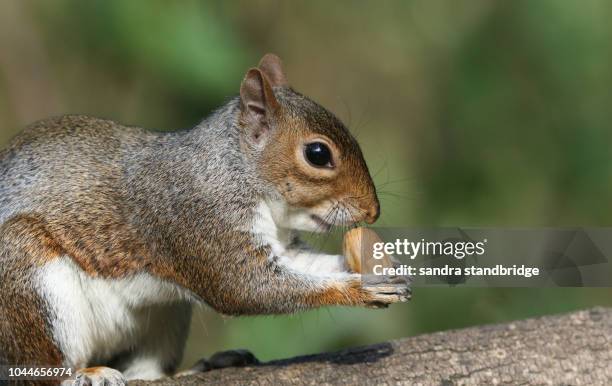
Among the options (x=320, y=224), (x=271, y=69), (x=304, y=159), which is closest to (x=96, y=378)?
(x=320, y=224)

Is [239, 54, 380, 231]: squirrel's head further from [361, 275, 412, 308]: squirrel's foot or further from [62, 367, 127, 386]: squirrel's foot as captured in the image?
[62, 367, 127, 386]: squirrel's foot

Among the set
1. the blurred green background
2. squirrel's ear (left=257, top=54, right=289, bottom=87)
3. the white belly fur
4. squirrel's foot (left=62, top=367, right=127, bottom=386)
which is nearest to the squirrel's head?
squirrel's ear (left=257, top=54, right=289, bottom=87)

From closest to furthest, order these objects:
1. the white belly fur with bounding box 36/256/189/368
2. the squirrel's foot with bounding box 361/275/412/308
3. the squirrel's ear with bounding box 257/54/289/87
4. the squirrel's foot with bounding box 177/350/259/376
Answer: the squirrel's foot with bounding box 361/275/412/308, the white belly fur with bounding box 36/256/189/368, the squirrel's foot with bounding box 177/350/259/376, the squirrel's ear with bounding box 257/54/289/87

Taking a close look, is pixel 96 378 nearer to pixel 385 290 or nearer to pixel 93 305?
pixel 93 305

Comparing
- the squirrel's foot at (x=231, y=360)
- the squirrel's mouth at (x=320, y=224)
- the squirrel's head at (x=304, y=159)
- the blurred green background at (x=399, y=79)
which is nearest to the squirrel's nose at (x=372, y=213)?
the squirrel's head at (x=304, y=159)

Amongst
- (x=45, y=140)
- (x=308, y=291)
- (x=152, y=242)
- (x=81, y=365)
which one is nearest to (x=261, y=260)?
(x=308, y=291)

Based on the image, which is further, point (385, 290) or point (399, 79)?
point (399, 79)

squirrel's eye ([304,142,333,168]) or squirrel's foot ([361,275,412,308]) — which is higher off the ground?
squirrel's eye ([304,142,333,168])

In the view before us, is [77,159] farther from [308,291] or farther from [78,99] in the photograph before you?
[78,99]
